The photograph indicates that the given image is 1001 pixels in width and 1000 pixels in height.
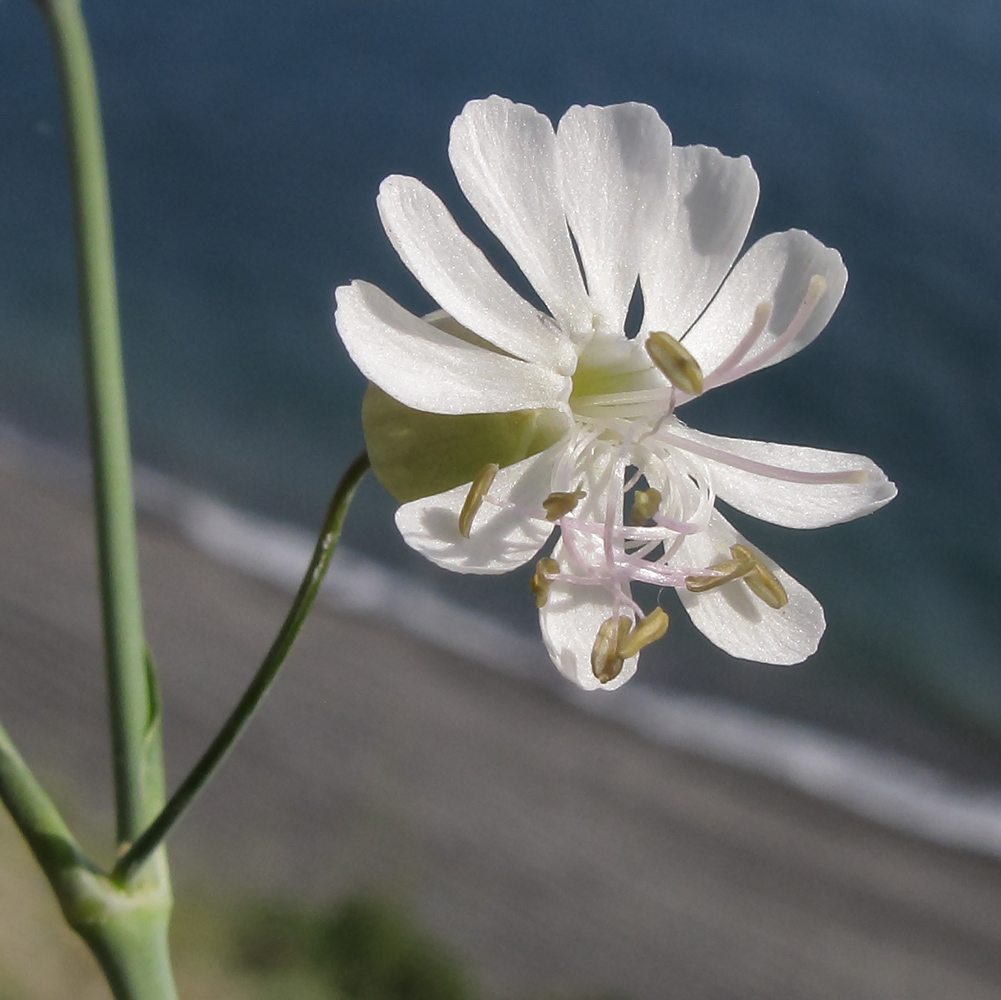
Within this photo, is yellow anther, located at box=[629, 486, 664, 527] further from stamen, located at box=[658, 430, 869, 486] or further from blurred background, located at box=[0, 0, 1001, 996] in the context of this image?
blurred background, located at box=[0, 0, 1001, 996]

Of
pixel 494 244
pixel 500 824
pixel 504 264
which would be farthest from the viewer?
pixel 494 244

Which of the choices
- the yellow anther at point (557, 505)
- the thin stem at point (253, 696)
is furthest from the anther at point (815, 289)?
the thin stem at point (253, 696)

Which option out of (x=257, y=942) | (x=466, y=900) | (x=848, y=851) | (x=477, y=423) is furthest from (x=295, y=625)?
(x=848, y=851)

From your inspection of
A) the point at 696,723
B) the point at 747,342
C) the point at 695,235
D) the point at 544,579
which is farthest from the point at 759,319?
the point at 696,723

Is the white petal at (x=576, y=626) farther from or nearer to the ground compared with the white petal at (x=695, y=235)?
nearer to the ground

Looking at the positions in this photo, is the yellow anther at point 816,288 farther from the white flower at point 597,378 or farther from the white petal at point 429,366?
the white petal at point 429,366

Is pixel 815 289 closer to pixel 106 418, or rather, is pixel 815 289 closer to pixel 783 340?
pixel 783 340
